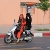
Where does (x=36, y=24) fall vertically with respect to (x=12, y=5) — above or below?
below

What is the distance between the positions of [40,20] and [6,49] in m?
17.2

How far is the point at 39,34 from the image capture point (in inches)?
731

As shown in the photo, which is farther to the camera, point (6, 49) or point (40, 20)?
point (40, 20)

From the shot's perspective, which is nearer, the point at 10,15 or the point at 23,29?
the point at 23,29

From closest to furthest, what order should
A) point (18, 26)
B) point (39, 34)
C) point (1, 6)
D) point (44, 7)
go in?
point (18, 26) → point (39, 34) → point (44, 7) → point (1, 6)

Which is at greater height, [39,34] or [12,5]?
[12,5]

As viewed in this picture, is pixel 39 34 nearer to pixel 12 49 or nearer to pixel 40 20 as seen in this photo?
pixel 12 49

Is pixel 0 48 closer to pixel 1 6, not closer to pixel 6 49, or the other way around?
pixel 6 49

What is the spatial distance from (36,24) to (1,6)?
4.17 metres

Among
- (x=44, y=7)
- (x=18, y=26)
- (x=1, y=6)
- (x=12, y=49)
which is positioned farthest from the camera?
(x=1, y=6)

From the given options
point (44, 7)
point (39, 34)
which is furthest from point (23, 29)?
point (44, 7)

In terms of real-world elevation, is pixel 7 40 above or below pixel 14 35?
below

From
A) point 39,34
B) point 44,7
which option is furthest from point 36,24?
point 39,34

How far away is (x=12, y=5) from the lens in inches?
1091
